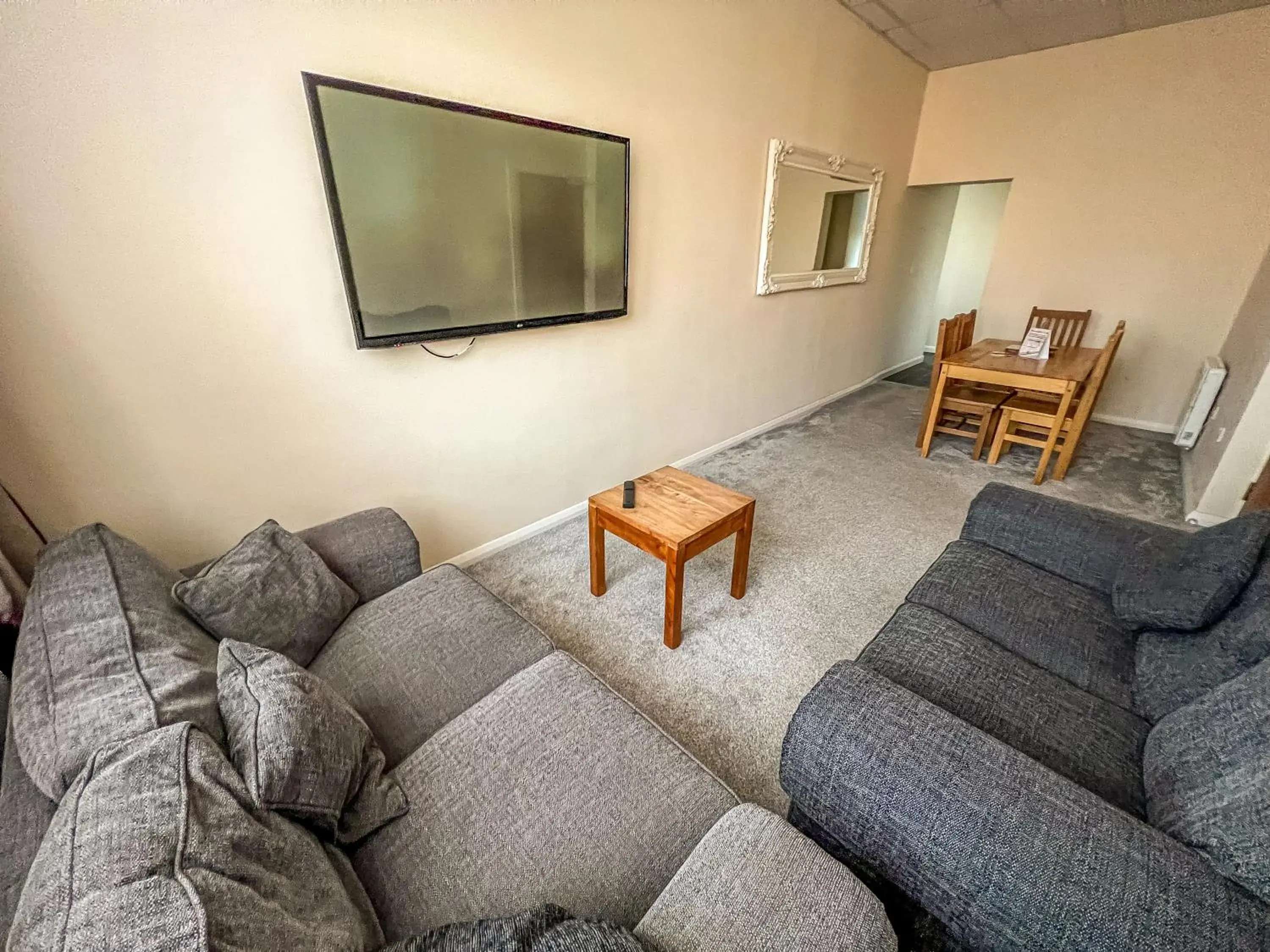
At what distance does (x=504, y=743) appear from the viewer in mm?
1084

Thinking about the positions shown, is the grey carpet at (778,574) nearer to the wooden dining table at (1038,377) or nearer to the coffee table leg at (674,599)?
the coffee table leg at (674,599)

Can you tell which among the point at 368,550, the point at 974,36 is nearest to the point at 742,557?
the point at 368,550

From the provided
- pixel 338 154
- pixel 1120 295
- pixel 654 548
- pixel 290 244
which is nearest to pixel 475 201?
pixel 338 154

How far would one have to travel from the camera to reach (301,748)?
0.83 meters

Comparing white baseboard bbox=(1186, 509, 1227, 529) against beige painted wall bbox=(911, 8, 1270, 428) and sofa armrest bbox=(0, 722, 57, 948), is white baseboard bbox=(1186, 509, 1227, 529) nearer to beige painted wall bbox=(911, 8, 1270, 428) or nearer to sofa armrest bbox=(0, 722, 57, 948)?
beige painted wall bbox=(911, 8, 1270, 428)

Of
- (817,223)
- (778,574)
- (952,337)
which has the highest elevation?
(817,223)

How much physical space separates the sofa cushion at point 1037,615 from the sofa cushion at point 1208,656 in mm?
54

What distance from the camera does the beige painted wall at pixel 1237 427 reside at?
8.21 feet

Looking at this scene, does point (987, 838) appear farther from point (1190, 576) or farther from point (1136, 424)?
point (1136, 424)

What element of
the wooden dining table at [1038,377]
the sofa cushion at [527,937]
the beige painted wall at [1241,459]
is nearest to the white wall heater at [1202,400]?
the wooden dining table at [1038,377]

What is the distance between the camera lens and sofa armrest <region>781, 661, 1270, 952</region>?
27.6 inches

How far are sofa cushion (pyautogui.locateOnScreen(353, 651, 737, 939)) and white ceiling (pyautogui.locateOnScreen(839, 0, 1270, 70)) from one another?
4.34 meters

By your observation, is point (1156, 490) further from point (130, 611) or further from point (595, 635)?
point (130, 611)

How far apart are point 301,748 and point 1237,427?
159 inches
